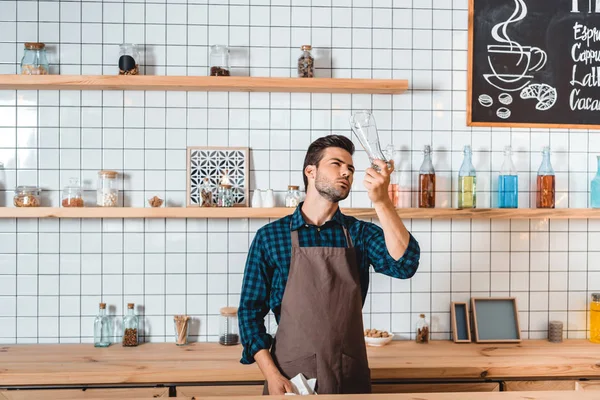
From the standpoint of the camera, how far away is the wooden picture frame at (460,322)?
2766mm

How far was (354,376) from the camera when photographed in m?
2.04

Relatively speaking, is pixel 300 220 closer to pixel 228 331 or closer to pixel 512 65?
pixel 228 331

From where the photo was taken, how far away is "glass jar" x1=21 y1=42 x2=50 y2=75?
261 cm

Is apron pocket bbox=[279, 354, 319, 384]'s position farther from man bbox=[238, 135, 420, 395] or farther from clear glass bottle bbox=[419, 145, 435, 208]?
clear glass bottle bbox=[419, 145, 435, 208]

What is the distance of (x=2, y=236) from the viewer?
8.96 feet

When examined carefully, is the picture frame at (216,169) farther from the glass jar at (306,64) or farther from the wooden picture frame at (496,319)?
the wooden picture frame at (496,319)

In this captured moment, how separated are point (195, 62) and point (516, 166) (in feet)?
5.38

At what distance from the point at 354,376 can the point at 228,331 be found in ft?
2.80

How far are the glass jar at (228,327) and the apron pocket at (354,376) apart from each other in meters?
0.81

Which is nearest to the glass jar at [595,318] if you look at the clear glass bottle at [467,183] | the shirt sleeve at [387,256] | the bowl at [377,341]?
the clear glass bottle at [467,183]

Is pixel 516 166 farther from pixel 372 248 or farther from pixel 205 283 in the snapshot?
pixel 205 283

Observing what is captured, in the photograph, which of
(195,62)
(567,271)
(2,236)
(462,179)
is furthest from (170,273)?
(567,271)

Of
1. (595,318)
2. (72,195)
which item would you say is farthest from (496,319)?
(72,195)

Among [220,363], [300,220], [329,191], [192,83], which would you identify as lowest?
[220,363]
